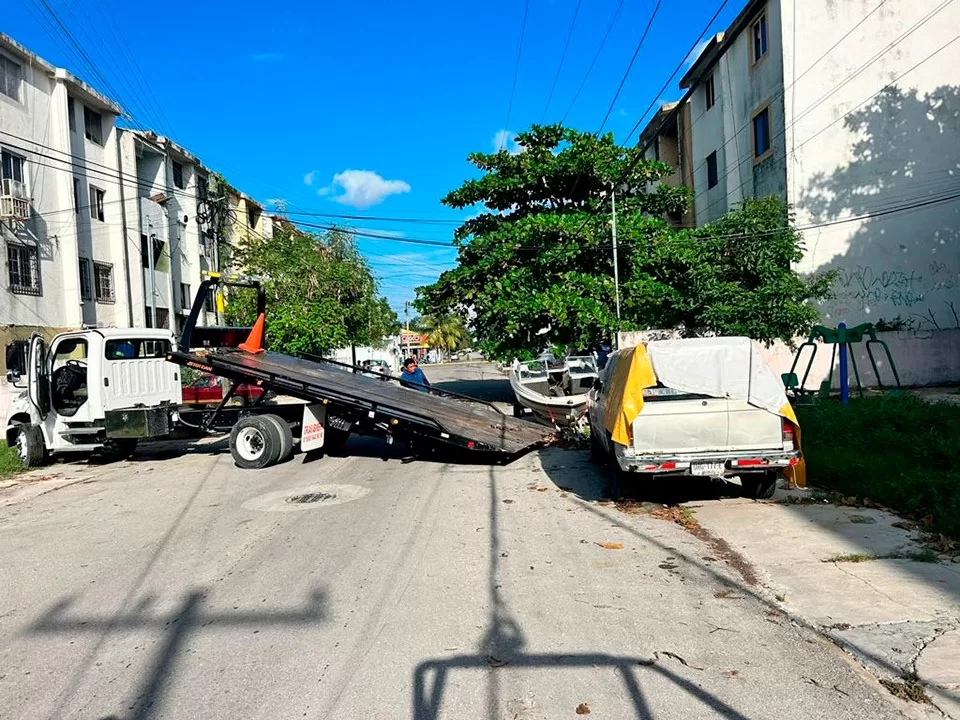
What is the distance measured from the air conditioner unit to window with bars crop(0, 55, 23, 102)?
293 cm

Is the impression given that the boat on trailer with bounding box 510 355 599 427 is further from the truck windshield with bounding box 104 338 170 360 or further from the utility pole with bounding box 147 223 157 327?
the utility pole with bounding box 147 223 157 327

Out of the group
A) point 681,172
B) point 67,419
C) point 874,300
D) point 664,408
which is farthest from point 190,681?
point 681,172

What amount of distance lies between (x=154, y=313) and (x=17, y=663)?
99.1 feet

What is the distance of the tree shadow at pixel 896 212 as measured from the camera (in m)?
22.9

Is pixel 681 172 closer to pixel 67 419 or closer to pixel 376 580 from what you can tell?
pixel 67 419

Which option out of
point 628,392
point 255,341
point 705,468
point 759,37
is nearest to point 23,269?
point 255,341

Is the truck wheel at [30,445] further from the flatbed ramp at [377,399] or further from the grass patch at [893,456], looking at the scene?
the grass patch at [893,456]

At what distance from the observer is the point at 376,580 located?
5906 mm

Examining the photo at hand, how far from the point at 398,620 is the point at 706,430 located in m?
4.24

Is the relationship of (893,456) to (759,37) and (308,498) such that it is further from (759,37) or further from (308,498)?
(759,37)

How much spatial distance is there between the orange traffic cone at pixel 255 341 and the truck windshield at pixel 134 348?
1406 millimetres

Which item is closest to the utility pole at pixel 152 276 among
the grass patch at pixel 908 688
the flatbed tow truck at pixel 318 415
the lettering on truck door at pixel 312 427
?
the flatbed tow truck at pixel 318 415

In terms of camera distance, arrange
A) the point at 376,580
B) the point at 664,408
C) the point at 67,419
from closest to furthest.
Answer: the point at 376,580
the point at 664,408
the point at 67,419

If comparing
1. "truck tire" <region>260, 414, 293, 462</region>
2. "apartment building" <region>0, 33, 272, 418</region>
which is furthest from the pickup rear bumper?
"apartment building" <region>0, 33, 272, 418</region>
